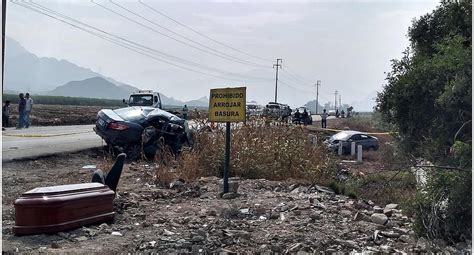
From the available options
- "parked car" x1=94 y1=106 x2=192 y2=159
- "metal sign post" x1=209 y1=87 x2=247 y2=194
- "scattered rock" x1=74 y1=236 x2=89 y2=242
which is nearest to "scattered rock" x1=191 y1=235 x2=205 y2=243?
"scattered rock" x1=74 y1=236 x2=89 y2=242

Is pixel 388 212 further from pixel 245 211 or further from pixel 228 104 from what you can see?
pixel 228 104

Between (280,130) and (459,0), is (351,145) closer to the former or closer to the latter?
(280,130)

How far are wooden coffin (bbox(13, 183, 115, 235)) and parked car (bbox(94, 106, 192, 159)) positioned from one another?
6.31 meters

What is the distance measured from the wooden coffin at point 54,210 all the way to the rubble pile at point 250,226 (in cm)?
14

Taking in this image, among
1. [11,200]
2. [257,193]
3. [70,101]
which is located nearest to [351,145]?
[257,193]

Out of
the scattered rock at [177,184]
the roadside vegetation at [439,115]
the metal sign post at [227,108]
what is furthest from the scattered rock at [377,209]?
the scattered rock at [177,184]

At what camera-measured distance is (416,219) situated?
5.04m

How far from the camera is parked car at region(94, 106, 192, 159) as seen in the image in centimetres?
1235

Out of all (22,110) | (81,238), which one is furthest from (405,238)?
(22,110)

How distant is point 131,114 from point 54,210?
789cm

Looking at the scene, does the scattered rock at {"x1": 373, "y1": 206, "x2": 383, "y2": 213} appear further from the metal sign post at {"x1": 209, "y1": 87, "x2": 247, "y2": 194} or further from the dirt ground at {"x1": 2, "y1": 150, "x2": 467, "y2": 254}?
the metal sign post at {"x1": 209, "y1": 87, "x2": 247, "y2": 194}

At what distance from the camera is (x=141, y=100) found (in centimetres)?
2414

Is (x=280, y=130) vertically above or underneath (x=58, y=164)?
above

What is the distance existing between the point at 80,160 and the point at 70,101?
271 ft
